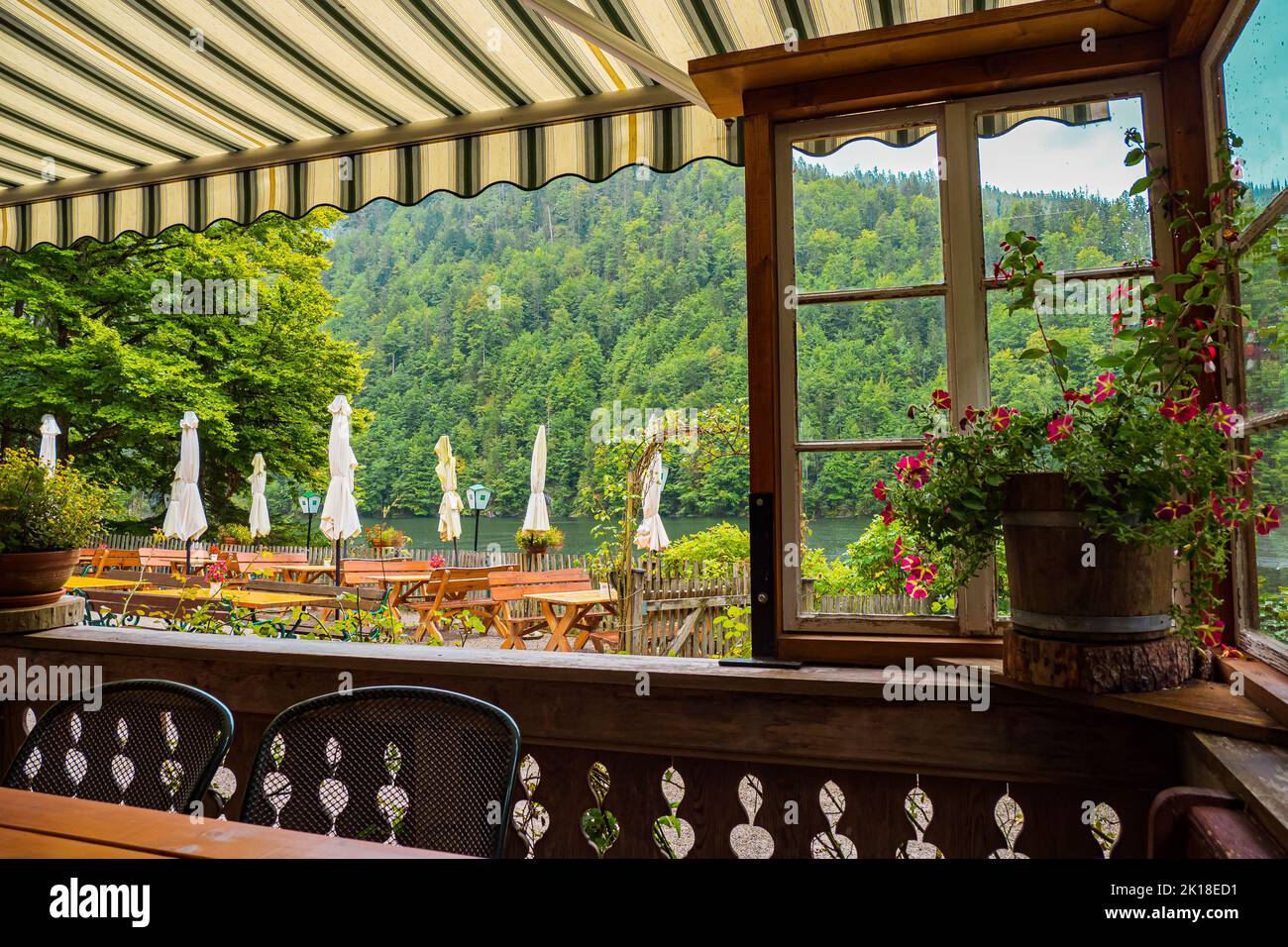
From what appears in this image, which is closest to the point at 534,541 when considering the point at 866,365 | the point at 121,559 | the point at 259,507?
the point at 259,507

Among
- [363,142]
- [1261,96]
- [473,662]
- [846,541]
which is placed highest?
[363,142]

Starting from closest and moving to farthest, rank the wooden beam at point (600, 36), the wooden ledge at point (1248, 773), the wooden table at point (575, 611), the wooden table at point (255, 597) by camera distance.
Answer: the wooden ledge at point (1248, 773), the wooden beam at point (600, 36), the wooden table at point (255, 597), the wooden table at point (575, 611)

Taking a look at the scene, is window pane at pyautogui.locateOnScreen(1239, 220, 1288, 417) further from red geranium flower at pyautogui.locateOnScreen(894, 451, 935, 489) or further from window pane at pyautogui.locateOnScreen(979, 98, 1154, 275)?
red geranium flower at pyautogui.locateOnScreen(894, 451, 935, 489)

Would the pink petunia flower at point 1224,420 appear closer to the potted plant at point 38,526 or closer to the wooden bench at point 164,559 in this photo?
the potted plant at point 38,526

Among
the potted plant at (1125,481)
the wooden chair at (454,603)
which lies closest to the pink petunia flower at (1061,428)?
the potted plant at (1125,481)

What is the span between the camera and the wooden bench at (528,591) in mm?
8141

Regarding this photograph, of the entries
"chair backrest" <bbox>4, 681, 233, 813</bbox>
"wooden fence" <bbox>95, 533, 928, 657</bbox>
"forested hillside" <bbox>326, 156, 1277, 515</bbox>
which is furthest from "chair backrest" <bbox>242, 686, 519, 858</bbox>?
"forested hillside" <bbox>326, 156, 1277, 515</bbox>

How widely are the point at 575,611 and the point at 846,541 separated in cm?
594

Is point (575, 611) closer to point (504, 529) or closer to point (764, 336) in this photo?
point (764, 336)

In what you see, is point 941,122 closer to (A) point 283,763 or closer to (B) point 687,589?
(A) point 283,763

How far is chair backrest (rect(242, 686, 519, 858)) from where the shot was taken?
1486 millimetres

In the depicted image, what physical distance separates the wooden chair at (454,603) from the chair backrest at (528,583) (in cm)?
12

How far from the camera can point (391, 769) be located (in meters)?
1.56
